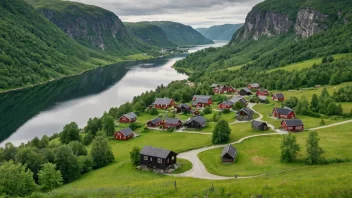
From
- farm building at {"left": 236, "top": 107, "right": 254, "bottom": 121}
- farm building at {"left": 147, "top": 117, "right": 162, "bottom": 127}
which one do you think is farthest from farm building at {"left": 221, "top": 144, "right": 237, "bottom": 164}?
farm building at {"left": 147, "top": 117, "right": 162, "bottom": 127}

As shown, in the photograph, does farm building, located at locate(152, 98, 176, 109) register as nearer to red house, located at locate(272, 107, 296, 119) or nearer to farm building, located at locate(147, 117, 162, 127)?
farm building, located at locate(147, 117, 162, 127)

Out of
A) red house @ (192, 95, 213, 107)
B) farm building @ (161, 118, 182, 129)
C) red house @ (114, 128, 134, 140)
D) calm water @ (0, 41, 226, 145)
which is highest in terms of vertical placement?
red house @ (192, 95, 213, 107)

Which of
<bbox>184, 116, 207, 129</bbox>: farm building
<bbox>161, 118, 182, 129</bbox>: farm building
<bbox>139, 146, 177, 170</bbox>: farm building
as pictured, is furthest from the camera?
<bbox>161, 118, 182, 129</bbox>: farm building

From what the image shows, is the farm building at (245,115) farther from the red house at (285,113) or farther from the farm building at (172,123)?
the farm building at (172,123)

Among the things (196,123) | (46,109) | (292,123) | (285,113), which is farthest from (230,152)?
(46,109)

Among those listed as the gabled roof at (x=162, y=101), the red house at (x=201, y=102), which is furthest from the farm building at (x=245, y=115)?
the gabled roof at (x=162, y=101)

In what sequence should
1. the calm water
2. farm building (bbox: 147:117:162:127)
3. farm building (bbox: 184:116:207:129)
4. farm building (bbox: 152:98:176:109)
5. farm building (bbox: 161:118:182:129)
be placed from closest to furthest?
farm building (bbox: 184:116:207:129) → farm building (bbox: 161:118:182:129) → farm building (bbox: 147:117:162:127) → the calm water → farm building (bbox: 152:98:176:109)

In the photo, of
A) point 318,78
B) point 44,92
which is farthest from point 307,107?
point 44,92

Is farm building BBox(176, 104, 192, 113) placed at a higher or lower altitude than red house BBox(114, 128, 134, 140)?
higher

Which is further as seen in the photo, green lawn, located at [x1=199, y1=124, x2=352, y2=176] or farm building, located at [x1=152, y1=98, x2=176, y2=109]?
farm building, located at [x1=152, y1=98, x2=176, y2=109]
